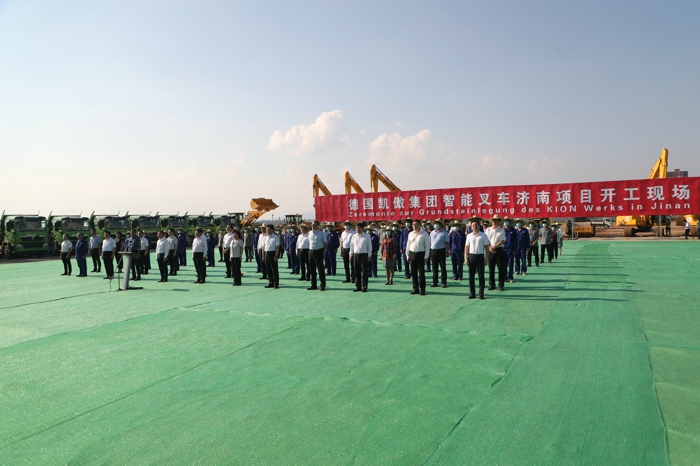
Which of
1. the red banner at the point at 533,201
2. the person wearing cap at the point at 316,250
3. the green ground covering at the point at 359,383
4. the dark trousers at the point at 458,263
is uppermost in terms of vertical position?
the red banner at the point at 533,201

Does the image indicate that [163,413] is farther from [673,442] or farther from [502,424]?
[673,442]

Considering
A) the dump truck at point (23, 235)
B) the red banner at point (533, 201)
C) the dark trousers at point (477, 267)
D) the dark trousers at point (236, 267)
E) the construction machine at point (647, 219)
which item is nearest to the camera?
the dark trousers at point (477, 267)

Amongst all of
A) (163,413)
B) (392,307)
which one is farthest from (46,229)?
(163,413)

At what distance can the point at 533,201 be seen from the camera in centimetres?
3219

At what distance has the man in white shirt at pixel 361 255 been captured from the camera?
37.5 feet

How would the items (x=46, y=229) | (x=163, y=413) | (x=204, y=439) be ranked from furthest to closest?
(x=46, y=229) → (x=163, y=413) → (x=204, y=439)

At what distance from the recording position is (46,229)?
2833 centimetres

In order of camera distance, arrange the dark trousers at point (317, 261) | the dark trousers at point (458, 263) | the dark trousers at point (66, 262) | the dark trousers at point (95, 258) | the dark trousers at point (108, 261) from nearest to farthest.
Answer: the dark trousers at point (317, 261)
the dark trousers at point (458, 263)
the dark trousers at point (108, 261)
the dark trousers at point (66, 262)
the dark trousers at point (95, 258)

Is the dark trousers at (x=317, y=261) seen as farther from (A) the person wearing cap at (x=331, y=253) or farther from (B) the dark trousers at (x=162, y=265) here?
(B) the dark trousers at (x=162, y=265)

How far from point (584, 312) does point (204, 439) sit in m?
7.14

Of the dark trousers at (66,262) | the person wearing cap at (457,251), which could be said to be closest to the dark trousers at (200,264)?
the dark trousers at (66,262)

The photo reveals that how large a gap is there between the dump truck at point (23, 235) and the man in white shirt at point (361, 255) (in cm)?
2523

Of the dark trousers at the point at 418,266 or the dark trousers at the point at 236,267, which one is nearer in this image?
the dark trousers at the point at 418,266

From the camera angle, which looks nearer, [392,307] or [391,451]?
[391,451]
